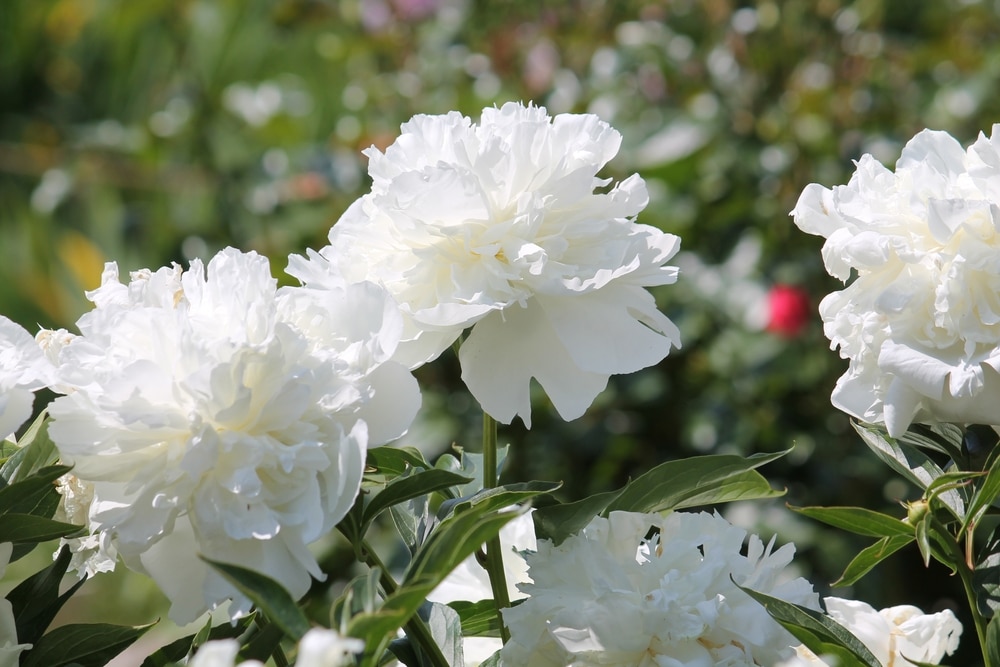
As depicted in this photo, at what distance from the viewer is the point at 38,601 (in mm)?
472

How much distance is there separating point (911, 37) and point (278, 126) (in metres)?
1.18

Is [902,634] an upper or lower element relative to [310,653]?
lower

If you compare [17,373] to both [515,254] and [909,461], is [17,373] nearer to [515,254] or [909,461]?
[515,254]

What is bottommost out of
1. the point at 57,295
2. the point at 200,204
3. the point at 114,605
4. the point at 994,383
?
the point at 114,605

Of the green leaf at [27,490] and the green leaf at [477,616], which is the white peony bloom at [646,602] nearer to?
the green leaf at [477,616]

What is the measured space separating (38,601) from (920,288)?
0.39 m

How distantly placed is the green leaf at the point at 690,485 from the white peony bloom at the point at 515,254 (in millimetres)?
45

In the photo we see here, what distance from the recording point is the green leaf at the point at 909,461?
0.49 m

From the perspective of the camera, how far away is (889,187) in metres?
0.47

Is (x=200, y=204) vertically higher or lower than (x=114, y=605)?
higher

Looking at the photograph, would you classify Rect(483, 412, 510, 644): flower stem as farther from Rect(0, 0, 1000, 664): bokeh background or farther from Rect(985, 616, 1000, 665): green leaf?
Rect(0, 0, 1000, 664): bokeh background

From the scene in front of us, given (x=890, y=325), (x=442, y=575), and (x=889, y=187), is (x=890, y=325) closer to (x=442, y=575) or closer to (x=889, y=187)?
(x=889, y=187)

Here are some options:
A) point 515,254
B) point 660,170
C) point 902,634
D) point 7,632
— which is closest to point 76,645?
point 7,632

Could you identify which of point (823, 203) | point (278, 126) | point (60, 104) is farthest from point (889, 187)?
point (60, 104)
